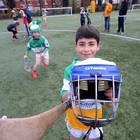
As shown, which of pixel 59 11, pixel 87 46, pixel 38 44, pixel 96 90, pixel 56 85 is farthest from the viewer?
A: pixel 59 11

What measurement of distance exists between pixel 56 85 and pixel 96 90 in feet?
17.5

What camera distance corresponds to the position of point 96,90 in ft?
5.40

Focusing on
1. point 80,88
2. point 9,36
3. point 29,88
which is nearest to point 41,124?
point 80,88

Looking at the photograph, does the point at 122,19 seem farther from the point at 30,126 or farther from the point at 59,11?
the point at 59,11

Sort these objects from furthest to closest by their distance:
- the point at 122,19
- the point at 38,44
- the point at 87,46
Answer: the point at 122,19 < the point at 38,44 < the point at 87,46

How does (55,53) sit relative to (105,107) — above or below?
below

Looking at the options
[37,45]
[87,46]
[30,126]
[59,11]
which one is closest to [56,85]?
[37,45]

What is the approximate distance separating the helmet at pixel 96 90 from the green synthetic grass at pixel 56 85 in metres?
2.79

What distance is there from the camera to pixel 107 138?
440cm

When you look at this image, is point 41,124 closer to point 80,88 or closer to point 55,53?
point 80,88

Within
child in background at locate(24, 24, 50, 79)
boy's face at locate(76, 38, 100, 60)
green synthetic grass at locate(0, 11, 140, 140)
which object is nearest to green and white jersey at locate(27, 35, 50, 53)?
child in background at locate(24, 24, 50, 79)

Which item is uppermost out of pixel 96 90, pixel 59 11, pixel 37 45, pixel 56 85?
pixel 96 90

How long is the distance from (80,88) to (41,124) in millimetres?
295

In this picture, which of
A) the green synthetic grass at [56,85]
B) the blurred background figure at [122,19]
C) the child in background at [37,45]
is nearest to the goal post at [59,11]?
the blurred background figure at [122,19]
